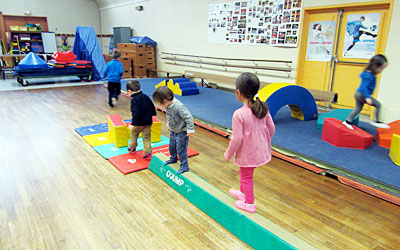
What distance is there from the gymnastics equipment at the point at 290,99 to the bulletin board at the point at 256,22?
7.28 ft

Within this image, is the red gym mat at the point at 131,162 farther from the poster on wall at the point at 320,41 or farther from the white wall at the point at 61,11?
the white wall at the point at 61,11

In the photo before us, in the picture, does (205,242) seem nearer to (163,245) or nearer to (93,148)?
(163,245)

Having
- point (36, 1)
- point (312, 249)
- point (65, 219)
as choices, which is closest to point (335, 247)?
point (312, 249)

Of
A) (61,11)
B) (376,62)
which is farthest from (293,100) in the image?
(61,11)

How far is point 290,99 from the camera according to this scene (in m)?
4.65

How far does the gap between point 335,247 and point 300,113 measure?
3176 millimetres

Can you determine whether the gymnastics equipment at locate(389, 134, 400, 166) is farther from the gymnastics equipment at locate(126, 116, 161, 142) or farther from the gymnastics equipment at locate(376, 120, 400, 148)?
the gymnastics equipment at locate(126, 116, 161, 142)

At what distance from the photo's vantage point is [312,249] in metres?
1.90

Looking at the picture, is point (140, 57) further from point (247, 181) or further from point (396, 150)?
point (247, 181)

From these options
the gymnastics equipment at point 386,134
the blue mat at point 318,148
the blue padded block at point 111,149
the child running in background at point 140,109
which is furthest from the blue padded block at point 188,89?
the gymnastics equipment at point 386,134

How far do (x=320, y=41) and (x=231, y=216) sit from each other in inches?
208

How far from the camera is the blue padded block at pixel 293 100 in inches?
176

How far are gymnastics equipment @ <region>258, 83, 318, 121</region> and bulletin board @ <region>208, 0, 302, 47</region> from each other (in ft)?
7.28

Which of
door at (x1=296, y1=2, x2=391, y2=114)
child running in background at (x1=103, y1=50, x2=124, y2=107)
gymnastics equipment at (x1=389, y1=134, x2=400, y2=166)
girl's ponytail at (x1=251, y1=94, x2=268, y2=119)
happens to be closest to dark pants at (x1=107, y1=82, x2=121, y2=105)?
child running in background at (x1=103, y1=50, x2=124, y2=107)
